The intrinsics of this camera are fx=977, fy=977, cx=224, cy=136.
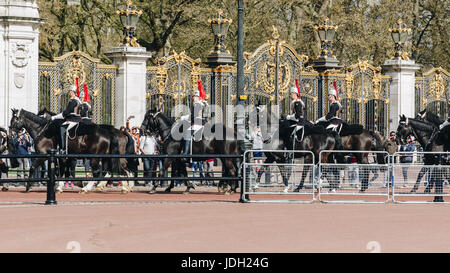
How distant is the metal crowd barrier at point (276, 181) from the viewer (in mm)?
18938

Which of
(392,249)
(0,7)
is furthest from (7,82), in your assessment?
(392,249)

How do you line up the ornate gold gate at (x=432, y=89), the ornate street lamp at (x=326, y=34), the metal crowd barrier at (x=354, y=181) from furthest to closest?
the ornate gold gate at (x=432, y=89)
the ornate street lamp at (x=326, y=34)
the metal crowd barrier at (x=354, y=181)

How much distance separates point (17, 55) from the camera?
24859 millimetres

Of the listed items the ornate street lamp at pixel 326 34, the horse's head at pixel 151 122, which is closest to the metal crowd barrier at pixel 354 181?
the horse's head at pixel 151 122

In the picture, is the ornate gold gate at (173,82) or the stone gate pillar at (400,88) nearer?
the ornate gold gate at (173,82)

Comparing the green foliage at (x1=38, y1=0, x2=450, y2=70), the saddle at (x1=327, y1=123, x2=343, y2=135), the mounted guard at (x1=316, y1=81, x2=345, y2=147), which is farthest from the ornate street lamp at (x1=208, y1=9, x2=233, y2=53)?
the green foliage at (x1=38, y1=0, x2=450, y2=70)

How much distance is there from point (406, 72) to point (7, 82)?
42.2 feet

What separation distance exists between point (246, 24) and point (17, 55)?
1413cm

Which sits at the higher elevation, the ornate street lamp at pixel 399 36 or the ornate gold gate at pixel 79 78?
the ornate street lamp at pixel 399 36

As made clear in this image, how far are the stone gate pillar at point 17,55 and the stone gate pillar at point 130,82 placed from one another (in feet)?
8.27

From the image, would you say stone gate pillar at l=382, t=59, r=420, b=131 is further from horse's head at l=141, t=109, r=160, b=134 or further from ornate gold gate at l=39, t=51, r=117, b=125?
horse's head at l=141, t=109, r=160, b=134

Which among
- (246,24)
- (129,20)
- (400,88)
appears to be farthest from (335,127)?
(246,24)

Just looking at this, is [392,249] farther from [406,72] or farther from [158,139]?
[406,72]

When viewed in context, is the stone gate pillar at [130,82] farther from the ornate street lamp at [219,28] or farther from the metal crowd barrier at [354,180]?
the metal crowd barrier at [354,180]
